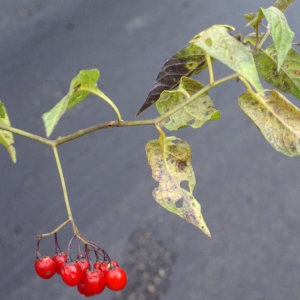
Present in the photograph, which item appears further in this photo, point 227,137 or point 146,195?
point 227,137

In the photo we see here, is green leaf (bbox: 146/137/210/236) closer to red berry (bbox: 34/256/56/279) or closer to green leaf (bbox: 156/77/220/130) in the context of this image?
green leaf (bbox: 156/77/220/130)

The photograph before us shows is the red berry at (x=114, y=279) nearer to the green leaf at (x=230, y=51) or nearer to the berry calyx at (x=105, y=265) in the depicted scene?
the berry calyx at (x=105, y=265)

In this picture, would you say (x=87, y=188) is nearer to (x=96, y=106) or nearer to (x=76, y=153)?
(x=76, y=153)

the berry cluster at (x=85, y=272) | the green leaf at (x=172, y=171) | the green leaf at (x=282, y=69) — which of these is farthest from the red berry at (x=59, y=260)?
the green leaf at (x=282, y=69)

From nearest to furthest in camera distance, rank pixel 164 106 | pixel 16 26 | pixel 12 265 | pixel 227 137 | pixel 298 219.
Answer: pixel 164 106, pixel 12 265, pixel 298 219, pixel 227 137, pixel 16 26

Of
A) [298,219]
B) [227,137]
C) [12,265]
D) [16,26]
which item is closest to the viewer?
[12,265]

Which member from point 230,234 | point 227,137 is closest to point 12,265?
point 230,234

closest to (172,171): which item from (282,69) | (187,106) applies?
(187,106)

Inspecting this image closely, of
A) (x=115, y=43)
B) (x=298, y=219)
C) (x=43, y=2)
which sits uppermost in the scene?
(x=43, y=2)
